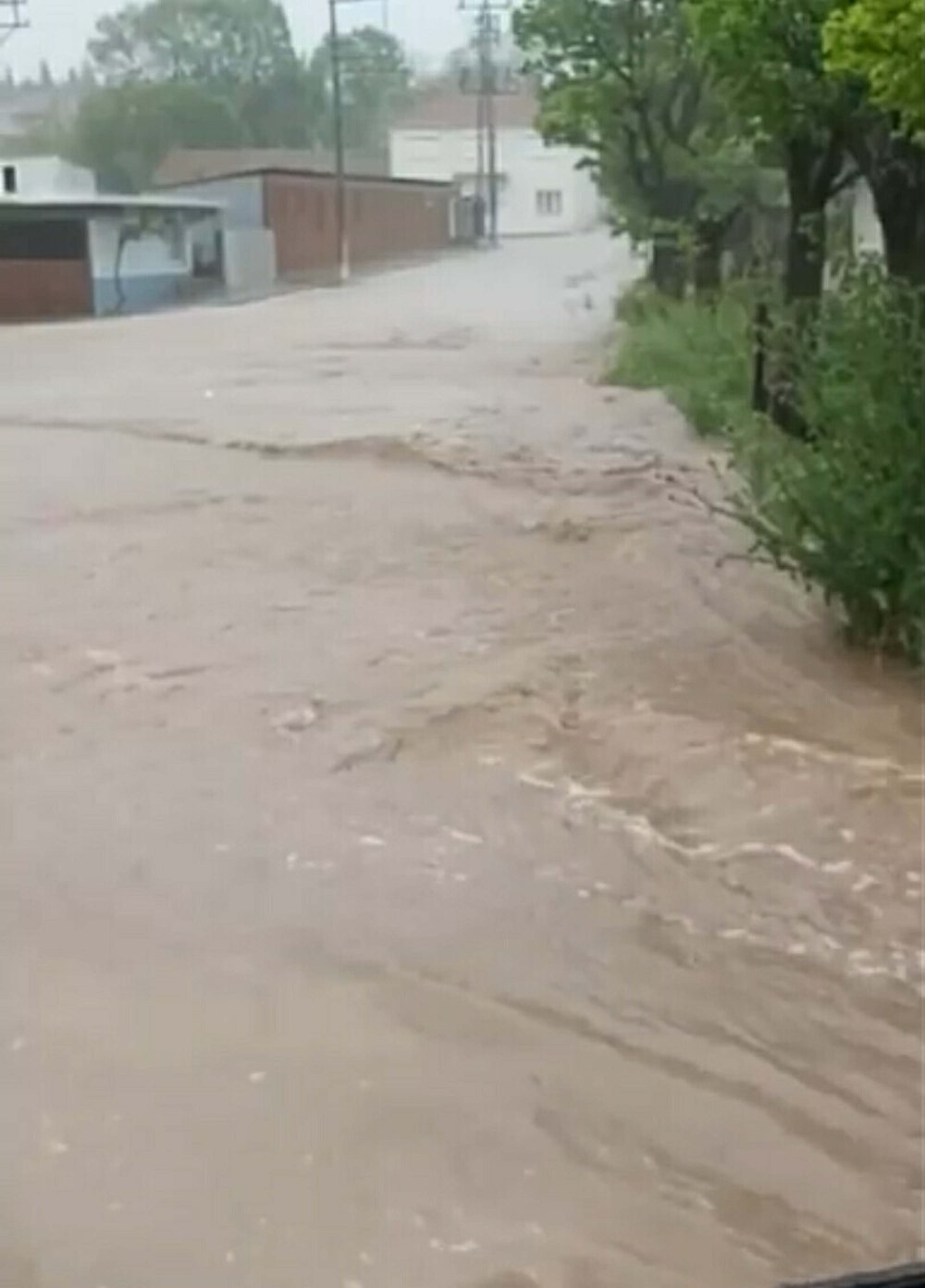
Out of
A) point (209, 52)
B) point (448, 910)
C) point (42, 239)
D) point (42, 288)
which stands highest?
point (209, 52)

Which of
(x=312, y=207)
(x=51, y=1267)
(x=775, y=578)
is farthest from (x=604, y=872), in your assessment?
(x=312, y=207)

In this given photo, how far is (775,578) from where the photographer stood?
3.43 meters

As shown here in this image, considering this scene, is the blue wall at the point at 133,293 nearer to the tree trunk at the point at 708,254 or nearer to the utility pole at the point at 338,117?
the utility pole at the point at 338,117

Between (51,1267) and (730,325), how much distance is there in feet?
14.2

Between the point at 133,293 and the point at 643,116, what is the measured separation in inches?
174

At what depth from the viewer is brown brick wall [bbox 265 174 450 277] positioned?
207 inches

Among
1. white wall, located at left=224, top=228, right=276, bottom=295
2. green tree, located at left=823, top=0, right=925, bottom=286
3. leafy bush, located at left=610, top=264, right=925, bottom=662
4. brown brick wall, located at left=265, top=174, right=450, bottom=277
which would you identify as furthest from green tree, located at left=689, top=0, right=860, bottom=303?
white wall, located at left=224, top=228, right=276, bottom=295

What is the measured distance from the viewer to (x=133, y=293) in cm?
996

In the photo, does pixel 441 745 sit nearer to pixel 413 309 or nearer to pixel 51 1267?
pixel 51 1267

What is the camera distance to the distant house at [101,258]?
795 centimetres

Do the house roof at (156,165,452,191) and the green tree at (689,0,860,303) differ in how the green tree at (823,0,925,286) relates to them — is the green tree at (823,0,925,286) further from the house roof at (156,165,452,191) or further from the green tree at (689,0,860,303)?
the house roof at (156,165,452,191)

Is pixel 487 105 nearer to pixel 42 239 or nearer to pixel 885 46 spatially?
pixel 885 46

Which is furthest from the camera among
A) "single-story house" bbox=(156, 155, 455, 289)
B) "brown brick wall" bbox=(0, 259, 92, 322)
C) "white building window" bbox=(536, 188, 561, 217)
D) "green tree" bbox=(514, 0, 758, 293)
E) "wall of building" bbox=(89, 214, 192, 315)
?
"brown brick wall" bbox=(0, 259, 92, 322)

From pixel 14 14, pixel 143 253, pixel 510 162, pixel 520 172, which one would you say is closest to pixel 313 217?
pixel 143 253
